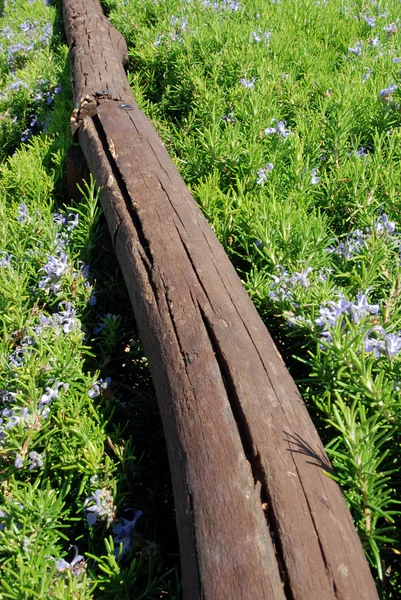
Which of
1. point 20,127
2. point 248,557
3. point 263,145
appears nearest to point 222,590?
point 248,557

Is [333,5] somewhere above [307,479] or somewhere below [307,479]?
above

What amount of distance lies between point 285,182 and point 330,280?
0.94 m

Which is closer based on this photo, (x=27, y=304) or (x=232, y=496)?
(x=232, y=496)

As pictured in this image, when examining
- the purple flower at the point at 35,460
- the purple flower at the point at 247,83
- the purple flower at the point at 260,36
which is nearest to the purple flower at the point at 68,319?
the purple flower at the point at 35,460

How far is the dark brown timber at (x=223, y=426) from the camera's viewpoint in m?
1.28

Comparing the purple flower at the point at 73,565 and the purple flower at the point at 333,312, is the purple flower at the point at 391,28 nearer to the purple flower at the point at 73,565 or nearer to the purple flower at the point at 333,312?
the purple flower at the point at 333,312

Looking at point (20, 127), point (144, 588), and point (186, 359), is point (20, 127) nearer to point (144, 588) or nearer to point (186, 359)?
point (186, 359)

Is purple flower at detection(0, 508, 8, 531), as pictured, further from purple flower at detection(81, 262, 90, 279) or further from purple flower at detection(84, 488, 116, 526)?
purple flower at detection(81, 262, 90, 279)

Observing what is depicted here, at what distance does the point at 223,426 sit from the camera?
1.58 meters

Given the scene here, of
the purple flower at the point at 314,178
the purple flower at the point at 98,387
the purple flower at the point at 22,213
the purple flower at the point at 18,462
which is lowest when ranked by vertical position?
the purple flower at the point at 18,462

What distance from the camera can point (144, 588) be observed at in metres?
1.64

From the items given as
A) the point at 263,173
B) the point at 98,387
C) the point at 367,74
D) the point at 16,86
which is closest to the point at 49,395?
the point at 98,387

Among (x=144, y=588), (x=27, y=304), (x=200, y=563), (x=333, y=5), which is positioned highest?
(x=333, y=5)

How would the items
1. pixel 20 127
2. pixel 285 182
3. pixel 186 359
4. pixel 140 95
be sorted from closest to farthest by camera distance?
pixel 186 359 < pixel 285 182 < pixel 140 95 < pixel 20 127
